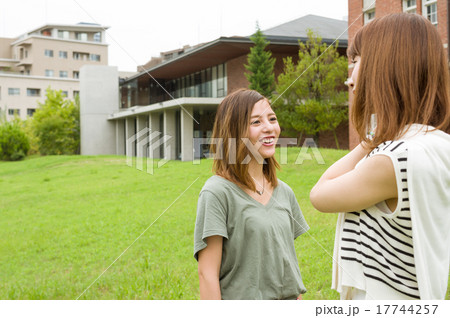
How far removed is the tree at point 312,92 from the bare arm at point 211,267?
920 mm

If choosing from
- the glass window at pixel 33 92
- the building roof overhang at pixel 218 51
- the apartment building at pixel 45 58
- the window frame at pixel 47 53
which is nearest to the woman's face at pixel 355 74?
the building roof overhang at pixel 218 51

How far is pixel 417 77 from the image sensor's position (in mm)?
587

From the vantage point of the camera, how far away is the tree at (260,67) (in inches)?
71.5

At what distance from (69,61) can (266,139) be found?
9055mm

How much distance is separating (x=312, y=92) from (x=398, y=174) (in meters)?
1.43

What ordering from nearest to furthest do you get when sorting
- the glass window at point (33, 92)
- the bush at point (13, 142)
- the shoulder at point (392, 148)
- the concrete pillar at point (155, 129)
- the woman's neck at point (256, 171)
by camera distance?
1. the shoulder at point (392, 148)
2. the woman's neck at point (256, 171)
3. the concrete pillar at point (155, 129)
4. the glass window at point (33, 92)
5. the bush at point (13, 142)

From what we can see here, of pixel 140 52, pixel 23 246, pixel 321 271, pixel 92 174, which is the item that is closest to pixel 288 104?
pixel 140 52

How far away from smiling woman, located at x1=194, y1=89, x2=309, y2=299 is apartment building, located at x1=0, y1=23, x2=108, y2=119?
1652mm

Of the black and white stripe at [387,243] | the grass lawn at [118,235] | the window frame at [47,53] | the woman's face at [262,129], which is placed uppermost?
the window frame at [47,53]

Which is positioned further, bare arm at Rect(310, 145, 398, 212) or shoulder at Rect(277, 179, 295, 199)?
shoulder at Rect(277, 179, 295, 199)

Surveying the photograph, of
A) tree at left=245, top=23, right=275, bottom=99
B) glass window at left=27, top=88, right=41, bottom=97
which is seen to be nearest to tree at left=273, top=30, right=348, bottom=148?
tree at left=245, top=23, right=275, bottom=99

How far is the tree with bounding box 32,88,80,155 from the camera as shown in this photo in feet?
35.1

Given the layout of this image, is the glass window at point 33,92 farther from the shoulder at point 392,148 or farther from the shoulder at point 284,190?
the shoulder at point 392,148

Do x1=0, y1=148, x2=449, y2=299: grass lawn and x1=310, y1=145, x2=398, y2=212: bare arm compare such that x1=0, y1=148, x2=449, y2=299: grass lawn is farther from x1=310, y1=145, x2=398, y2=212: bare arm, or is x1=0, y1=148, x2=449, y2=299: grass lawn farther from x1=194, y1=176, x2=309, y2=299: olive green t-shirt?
x1=310, y1=145, x2=398, y2=212: bare arm
